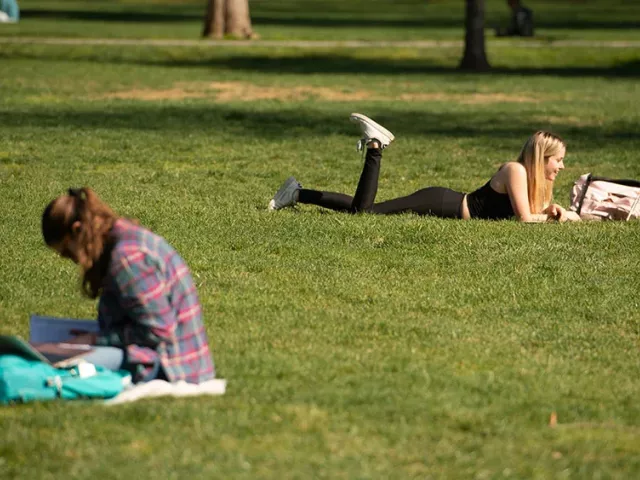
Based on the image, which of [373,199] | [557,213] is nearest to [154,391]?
[373,199]

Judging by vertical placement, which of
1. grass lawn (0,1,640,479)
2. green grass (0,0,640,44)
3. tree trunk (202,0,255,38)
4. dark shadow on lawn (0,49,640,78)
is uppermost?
grass lawn (0,1,640,479)

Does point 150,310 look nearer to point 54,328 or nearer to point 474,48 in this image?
point 54,328

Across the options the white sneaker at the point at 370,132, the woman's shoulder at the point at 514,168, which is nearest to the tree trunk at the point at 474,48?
the white sneaker at the point at 370,132

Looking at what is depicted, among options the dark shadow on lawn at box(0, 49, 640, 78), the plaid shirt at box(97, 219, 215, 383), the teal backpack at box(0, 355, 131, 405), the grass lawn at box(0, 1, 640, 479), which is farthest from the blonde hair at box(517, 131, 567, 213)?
the dark shadow on lawn at box(0, 49, 640, 78)

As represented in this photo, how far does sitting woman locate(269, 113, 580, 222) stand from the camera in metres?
9.52

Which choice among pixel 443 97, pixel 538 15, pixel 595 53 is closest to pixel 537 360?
pixel 443 97

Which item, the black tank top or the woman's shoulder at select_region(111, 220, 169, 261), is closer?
the woman's shoulder at select_region(111, 220, 169, 261)

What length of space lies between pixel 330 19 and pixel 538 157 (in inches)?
1455

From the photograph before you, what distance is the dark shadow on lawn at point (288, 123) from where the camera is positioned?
16.0 m

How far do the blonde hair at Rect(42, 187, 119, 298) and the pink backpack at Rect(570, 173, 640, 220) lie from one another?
564cm

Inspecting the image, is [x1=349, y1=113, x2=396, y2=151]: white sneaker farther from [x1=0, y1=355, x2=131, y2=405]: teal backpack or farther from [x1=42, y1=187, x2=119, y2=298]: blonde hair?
[x1=0, y1=355, x2=131, y2=405]: teal backpack

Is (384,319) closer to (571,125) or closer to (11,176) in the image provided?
(11,176)

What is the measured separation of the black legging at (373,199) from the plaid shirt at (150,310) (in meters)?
4.51

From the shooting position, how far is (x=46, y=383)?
5.45 metres
